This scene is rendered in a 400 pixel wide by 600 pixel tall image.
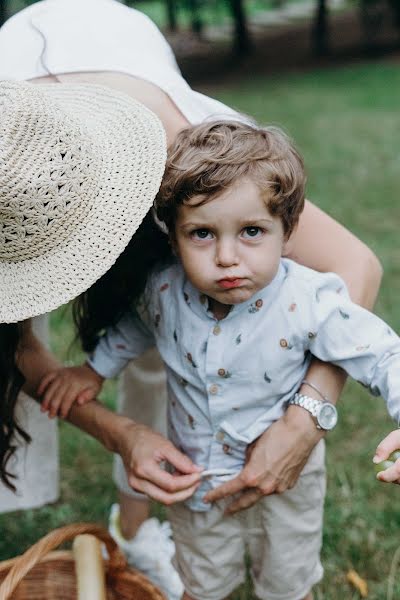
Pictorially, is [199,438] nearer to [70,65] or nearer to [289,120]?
[70,65]

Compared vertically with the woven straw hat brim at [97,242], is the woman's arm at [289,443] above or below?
below

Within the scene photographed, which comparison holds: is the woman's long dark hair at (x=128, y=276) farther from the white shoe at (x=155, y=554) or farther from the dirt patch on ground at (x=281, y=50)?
the dirt patch on ground at (x=281, y=50)

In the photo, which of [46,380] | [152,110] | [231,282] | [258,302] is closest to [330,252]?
[258,302]

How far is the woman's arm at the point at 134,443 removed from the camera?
198cm

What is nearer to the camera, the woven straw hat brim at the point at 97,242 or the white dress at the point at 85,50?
the woven straw hat brim at the point at 97,242

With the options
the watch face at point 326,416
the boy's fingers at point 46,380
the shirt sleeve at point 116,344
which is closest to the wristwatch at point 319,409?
the watch face at point 326,416

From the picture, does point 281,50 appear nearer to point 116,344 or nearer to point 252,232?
point 116,344

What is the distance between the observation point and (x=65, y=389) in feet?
7.18

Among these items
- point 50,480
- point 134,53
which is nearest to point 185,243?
point 134,53

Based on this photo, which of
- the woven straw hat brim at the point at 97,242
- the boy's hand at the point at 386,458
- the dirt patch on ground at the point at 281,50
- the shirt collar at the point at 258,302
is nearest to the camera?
the boy's hand at the point at 386,458

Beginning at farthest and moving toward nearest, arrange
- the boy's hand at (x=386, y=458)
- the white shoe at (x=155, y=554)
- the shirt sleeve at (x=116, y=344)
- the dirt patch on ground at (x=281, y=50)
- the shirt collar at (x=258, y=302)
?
the dirt patch on ground at (x=281, y=50) < the white shoe at (x=155, y=554) < the shirt sleeve at (x=116, y=344) < the shirt collar at (x=258, y=302) < the boy's hand at (x=386, y=458)

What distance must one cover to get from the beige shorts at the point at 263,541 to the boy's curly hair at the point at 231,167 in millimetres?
622

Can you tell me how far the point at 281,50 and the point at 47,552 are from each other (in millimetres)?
14197

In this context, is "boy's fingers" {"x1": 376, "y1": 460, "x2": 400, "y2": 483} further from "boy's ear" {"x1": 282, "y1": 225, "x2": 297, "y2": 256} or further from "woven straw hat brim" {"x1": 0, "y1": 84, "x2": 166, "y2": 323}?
"woven straw hat brim" {"x1": 0, "y1": 84, "x2": 166, "y2": 323}
